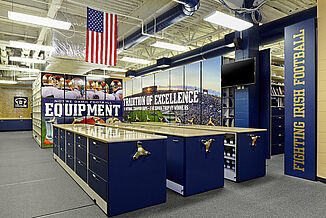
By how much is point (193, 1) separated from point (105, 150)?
3.84 m

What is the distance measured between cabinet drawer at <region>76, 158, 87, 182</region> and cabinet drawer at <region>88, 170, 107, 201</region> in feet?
0.89

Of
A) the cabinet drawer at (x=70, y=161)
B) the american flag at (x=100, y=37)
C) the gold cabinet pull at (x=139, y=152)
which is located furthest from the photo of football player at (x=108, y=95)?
the gold cabinet pull at (x=139, y=152)

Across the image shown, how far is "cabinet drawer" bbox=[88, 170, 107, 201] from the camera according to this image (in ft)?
9.12

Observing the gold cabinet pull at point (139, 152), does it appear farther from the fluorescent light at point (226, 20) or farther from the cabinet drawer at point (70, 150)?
the fluorescent light at point (226, 20)

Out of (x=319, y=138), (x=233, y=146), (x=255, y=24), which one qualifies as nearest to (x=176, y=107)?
(x=255, y=24)

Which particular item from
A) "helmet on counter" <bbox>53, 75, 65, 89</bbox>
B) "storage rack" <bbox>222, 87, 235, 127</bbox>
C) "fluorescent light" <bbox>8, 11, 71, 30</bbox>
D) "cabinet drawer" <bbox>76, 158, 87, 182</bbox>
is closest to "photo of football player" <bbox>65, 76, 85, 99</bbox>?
"helmet on counter" <bbox>53, 75, 65, 89</bbox>

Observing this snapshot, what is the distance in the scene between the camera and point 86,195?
342cm

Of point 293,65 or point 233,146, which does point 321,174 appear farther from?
point 293,65

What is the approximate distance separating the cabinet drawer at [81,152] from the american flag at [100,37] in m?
2.60

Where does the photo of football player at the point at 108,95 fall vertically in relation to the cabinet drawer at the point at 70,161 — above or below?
above

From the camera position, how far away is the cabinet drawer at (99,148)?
9.06ft

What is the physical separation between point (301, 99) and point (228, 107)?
2336 millimetres

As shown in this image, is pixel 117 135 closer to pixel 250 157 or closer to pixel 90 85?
pixel 250 157

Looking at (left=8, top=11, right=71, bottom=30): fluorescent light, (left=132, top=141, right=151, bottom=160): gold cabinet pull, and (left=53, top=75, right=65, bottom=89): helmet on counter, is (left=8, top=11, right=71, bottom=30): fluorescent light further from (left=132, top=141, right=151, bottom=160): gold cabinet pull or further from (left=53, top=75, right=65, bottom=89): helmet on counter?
(left=132, top=141, right=151, bottom=160): gold cabinet pull
